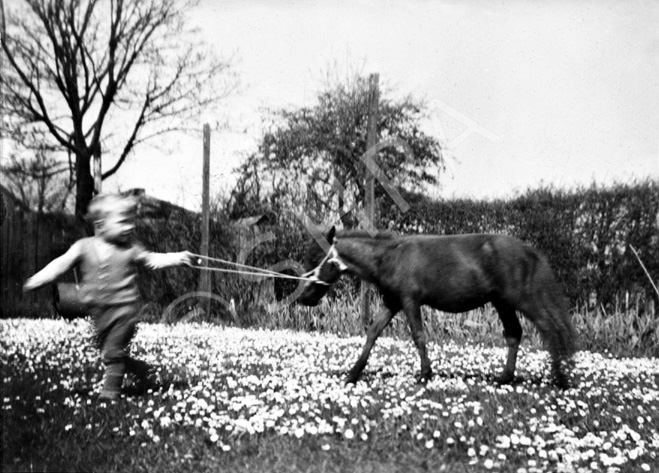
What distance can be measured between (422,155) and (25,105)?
9156 millimetres

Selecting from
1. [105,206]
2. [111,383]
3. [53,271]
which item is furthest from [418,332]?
[53,271]

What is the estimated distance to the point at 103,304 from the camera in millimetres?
4473

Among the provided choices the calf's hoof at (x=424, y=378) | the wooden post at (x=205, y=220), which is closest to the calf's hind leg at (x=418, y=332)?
the calf's hoof at (x=424, y=378)

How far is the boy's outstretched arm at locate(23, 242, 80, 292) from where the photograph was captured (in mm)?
3934

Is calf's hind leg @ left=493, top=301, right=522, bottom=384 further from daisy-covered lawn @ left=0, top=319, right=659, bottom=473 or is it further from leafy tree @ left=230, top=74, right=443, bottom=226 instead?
leafy tree @ left=230, top=74, right=443, bottom=226

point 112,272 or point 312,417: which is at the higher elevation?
point 112,272

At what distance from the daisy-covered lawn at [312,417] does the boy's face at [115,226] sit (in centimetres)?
87

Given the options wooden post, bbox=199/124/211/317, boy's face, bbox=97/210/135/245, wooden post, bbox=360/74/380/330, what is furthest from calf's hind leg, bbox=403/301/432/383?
wooden post, bbox=199/124/211/317

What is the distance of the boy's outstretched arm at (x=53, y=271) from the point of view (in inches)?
155

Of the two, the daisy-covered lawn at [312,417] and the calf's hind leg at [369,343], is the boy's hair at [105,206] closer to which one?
the daisy-covered lawn at [312,417]

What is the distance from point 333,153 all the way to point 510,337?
7.07 meters

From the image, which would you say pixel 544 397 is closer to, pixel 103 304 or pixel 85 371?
pixel 103 304

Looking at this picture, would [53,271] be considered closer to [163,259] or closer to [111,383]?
[163,259]

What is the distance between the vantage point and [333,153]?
12.4m
